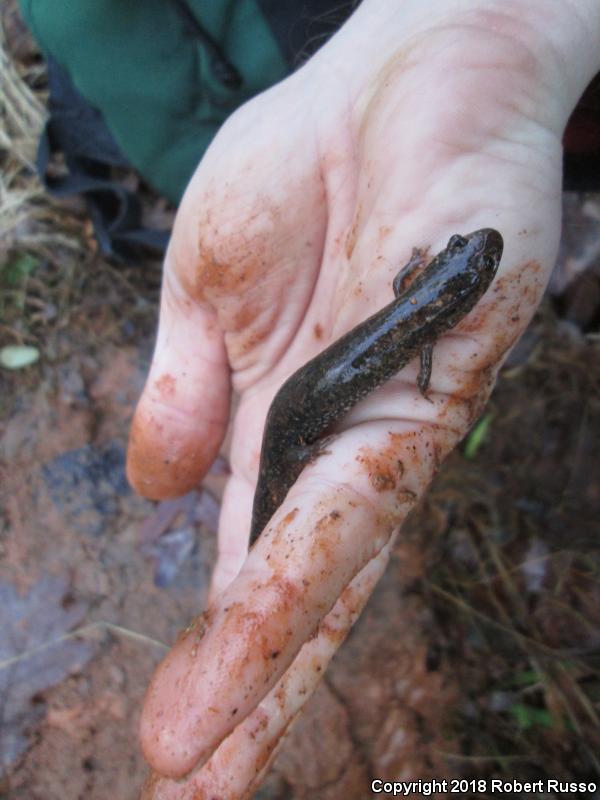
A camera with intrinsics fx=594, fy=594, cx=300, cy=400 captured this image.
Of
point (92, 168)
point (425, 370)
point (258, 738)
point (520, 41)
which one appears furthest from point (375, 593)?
point (92, 168)

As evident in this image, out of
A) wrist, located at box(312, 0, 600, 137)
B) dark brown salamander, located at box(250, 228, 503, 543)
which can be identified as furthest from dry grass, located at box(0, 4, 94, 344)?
wrist, located at box(312, 0, 600, 137)

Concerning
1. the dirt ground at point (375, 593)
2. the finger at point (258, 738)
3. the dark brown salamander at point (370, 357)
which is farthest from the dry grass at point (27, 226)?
the finger at point (258, 738)

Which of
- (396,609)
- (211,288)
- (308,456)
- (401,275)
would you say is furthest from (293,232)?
(396,609)

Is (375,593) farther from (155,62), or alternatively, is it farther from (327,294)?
(155,62)

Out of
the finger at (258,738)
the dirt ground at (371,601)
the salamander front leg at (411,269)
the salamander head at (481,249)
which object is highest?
the salamander head at (481,249)

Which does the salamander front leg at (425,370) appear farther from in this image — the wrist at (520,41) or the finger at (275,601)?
the wrist at (520,41)
